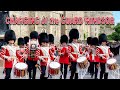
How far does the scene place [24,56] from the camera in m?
31.2

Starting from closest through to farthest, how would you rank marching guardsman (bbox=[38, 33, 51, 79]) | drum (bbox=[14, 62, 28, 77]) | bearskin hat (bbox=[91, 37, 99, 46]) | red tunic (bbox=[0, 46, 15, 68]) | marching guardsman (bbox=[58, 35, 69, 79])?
drum (bbox=[14, 62, 28, 77])
red tunic (bbox=[0, 46, 15, 68])
marching guardsman (bbox=[38, 33, 51, 79])
marching guardsman (bbox=[58, 35, 69, 79])
bearskin hat (bbox=[91, 37, 99, 46])

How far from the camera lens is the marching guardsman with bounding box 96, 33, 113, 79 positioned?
31531mm

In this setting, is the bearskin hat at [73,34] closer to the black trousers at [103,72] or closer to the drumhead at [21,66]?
the black trousers at [103,72]

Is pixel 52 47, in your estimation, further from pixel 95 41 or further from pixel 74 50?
pixel 95 41

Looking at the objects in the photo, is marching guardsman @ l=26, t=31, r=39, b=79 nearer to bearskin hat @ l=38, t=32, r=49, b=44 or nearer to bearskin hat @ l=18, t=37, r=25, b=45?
bearskin hat @ l=38, t=32, r=49, b=44

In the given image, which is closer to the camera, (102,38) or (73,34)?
(102,38)

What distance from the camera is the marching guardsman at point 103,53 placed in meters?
31.5

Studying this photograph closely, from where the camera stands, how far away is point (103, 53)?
3159 centimetres

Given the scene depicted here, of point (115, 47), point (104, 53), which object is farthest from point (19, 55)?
point (115, 47)

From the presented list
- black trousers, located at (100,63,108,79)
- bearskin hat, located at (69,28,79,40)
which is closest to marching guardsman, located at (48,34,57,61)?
bearskin hat, located at (69,28,79,40)

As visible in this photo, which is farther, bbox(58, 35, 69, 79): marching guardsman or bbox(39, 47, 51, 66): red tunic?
bbox(58, 35, 69, 79): marching guardsman

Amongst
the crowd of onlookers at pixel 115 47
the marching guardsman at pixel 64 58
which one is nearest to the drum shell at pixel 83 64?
the marching guardsman at pixel 64 58
